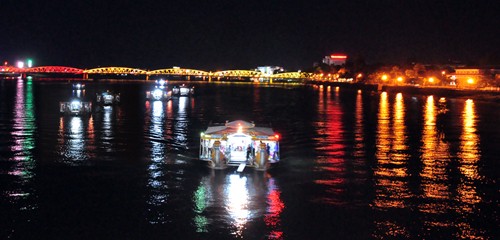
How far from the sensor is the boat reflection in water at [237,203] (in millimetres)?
16516

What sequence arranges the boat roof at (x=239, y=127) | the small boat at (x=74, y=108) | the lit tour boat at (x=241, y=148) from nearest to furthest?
the lit tour boat at (x=241, y=148) → the boat roof at (x=239, y=127) → the small boat at (x=74, y=108)

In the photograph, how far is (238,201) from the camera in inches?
764

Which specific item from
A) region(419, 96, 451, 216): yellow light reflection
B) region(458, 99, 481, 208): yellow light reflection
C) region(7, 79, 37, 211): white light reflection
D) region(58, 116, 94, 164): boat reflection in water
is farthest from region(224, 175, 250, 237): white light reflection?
region(58, 116, 94, 164): boat reflection in water

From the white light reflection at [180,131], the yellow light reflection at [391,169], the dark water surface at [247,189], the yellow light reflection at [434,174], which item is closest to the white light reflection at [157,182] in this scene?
the dark water surface at [247,189]

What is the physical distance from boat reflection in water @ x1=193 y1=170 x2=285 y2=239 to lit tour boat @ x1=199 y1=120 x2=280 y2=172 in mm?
789

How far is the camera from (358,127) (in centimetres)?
4656

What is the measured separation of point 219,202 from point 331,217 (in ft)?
12.3

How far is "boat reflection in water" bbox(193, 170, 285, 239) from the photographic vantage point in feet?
54.2

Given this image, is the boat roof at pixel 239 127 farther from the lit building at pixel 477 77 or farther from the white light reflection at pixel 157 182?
the lit building at pixel 477 77

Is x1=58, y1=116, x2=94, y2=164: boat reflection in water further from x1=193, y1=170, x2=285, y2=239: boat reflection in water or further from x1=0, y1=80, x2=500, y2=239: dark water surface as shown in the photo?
x1=193, y1=170, x2=285, y2=239: boat reflection in water

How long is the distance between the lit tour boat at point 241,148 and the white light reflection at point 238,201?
1685 mm

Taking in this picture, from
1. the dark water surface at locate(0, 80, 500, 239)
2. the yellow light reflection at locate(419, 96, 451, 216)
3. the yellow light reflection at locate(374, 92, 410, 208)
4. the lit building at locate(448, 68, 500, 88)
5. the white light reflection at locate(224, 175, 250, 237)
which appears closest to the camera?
the dark water surface at locate(0, 80, 500, 239)

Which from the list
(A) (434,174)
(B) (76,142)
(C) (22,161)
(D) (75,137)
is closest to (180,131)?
(D) (75,137)

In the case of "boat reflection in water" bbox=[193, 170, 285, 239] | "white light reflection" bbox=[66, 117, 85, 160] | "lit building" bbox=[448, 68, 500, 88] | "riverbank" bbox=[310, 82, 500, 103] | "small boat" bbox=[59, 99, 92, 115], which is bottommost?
"boat reflection in water" bbox=[193, 170, 285, 239]
